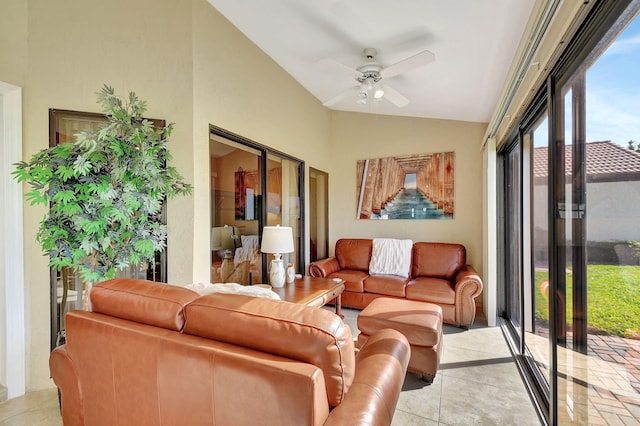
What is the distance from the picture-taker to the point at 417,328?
2209 millimetres

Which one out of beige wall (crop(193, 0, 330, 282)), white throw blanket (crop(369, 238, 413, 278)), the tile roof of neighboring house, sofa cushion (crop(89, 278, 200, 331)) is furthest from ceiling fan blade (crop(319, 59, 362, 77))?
white throw blanket (crop(369, 238, 413, 278))

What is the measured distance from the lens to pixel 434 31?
2.27 metres

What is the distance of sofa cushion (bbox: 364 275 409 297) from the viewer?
3.65 meters

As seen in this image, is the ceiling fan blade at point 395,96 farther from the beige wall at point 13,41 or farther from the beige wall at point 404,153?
the beige wall at point 13,41

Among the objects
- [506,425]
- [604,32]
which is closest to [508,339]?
[506,425]

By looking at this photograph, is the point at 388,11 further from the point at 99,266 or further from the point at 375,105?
the point at 99,266

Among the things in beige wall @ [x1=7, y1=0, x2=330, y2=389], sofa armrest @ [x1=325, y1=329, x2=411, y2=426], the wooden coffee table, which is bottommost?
the wooden coffee table

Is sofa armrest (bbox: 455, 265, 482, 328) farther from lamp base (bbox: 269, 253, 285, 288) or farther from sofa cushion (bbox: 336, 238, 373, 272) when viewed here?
lamp base (bbox: 269, 253, 285, 288)

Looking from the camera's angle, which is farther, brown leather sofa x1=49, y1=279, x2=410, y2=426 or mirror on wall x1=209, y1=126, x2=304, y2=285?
mirror on wall x1=209, y1=126, x2=304, y2=285

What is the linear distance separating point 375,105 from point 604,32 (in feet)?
10.9

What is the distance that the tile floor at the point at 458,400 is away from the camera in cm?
185

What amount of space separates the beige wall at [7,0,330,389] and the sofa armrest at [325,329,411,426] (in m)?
1.81

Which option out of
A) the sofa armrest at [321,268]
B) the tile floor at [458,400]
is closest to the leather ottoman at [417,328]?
the tile floor at [458,400]

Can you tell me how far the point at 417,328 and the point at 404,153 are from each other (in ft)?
10.1
